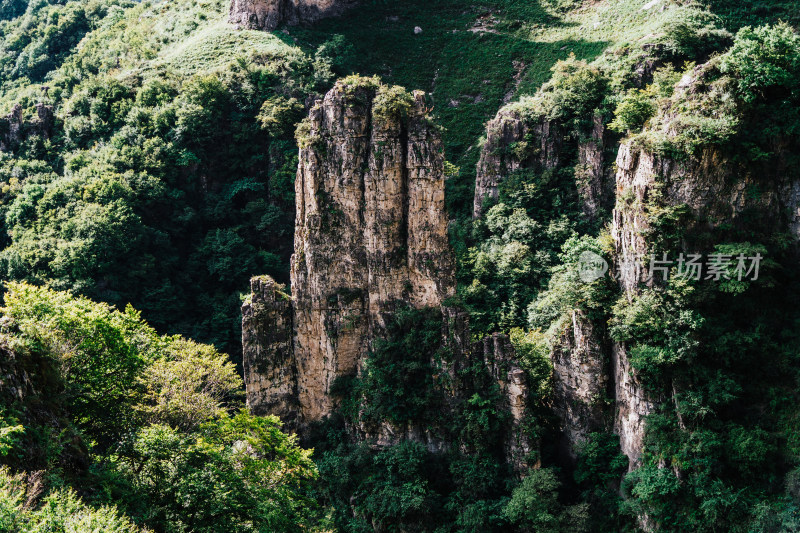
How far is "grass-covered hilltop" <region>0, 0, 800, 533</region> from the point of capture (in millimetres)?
28875

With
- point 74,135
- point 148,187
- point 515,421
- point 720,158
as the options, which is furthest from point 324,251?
point 74,135

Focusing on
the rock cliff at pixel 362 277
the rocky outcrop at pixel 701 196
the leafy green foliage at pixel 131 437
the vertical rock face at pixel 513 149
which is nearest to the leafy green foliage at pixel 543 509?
the rock cliff at pixel 362 277

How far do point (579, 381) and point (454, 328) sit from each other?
21.5 ft

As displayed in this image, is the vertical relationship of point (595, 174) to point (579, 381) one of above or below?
above

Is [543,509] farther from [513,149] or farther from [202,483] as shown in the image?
[513,149]

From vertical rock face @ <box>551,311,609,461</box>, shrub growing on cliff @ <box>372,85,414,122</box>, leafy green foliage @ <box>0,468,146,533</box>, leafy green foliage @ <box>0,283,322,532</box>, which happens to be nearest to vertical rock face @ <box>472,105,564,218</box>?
shrub growing on cliff @ <box>372,85,414,122</box>

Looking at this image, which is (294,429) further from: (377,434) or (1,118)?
(1,118)

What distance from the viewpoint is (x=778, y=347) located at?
108 ft

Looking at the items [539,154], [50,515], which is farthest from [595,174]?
[50,515]

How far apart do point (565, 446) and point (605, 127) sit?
86.1 feet

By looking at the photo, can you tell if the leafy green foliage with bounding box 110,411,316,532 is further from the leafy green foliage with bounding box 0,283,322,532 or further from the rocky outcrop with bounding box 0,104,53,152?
the rocky outcrop with bounding box 0,104,53,152

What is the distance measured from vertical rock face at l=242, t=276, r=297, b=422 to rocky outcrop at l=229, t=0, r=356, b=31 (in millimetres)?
45261

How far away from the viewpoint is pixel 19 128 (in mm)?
69375

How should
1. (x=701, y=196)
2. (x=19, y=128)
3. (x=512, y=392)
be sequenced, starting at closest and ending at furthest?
(x=701, y=196), (x=512, y=392), (x=19, y=128)
